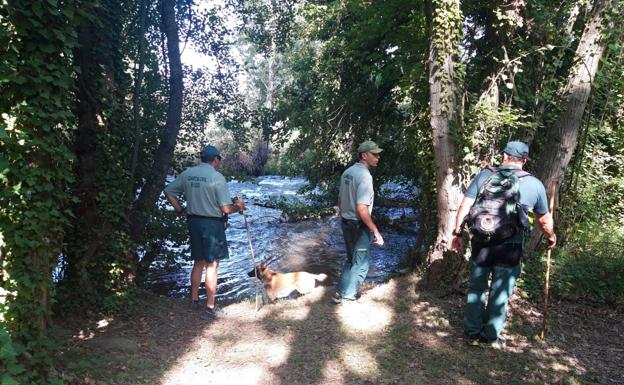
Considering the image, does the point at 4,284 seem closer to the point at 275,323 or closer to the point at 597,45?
the point at 275,323

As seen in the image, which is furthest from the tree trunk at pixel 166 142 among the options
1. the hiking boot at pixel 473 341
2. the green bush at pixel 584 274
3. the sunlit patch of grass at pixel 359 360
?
the green bush at pixel 584 274

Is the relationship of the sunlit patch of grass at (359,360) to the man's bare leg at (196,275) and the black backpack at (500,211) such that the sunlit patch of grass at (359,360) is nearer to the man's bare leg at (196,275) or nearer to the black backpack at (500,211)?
the black backpack at (500,211)

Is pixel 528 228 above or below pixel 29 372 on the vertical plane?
above

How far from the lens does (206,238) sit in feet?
19.0

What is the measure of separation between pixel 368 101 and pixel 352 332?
6.95 metres

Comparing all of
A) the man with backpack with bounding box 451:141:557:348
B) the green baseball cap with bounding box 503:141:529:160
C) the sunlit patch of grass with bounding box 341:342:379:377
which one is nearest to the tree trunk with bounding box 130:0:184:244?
the sunlit patch of grass with bounding box 341:342:379:377

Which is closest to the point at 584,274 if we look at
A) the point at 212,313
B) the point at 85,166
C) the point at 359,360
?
the point at 359,360

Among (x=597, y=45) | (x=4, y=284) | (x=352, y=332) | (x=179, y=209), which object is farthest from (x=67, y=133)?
(x=597, y=45)

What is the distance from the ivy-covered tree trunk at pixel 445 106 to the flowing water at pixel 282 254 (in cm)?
271

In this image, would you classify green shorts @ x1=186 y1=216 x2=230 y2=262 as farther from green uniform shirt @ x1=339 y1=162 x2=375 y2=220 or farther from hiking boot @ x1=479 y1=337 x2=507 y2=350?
hiking boot @ x1=479 y1=337 x2=507 y2=350

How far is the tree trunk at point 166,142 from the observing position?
22.5ft

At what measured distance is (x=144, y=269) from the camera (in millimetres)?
7691

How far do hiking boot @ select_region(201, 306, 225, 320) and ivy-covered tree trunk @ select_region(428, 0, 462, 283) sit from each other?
305 cm

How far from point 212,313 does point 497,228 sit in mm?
3817
